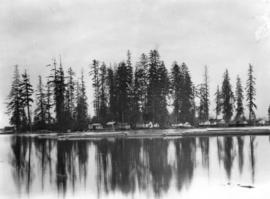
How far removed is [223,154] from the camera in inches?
1155

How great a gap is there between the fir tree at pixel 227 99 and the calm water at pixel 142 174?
47292 millimetres

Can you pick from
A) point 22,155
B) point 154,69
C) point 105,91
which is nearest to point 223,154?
point 22,155

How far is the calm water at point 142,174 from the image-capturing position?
1739cm

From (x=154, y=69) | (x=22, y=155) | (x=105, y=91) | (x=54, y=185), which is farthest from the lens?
(x=105, y=91)

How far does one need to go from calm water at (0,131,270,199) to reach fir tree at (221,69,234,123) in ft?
155

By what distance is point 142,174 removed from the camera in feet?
70.9

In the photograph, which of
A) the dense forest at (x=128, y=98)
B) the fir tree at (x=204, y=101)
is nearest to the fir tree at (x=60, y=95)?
the dense forest at (x=128, y=98)

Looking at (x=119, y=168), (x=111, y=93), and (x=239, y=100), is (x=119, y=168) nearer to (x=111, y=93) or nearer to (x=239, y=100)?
(x=111, y=93)

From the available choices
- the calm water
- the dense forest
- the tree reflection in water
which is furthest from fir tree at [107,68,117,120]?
the calm water

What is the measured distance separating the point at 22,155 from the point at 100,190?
18201 millimetres

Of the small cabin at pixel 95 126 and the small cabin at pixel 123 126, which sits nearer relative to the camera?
the small cabin at pixel 123 126

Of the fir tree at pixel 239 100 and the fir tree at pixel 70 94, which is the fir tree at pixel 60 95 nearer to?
the fir tree at pixel 70 94

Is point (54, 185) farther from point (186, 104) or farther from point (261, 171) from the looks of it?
point (186, 104)

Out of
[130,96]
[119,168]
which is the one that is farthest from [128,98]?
[119,168]
